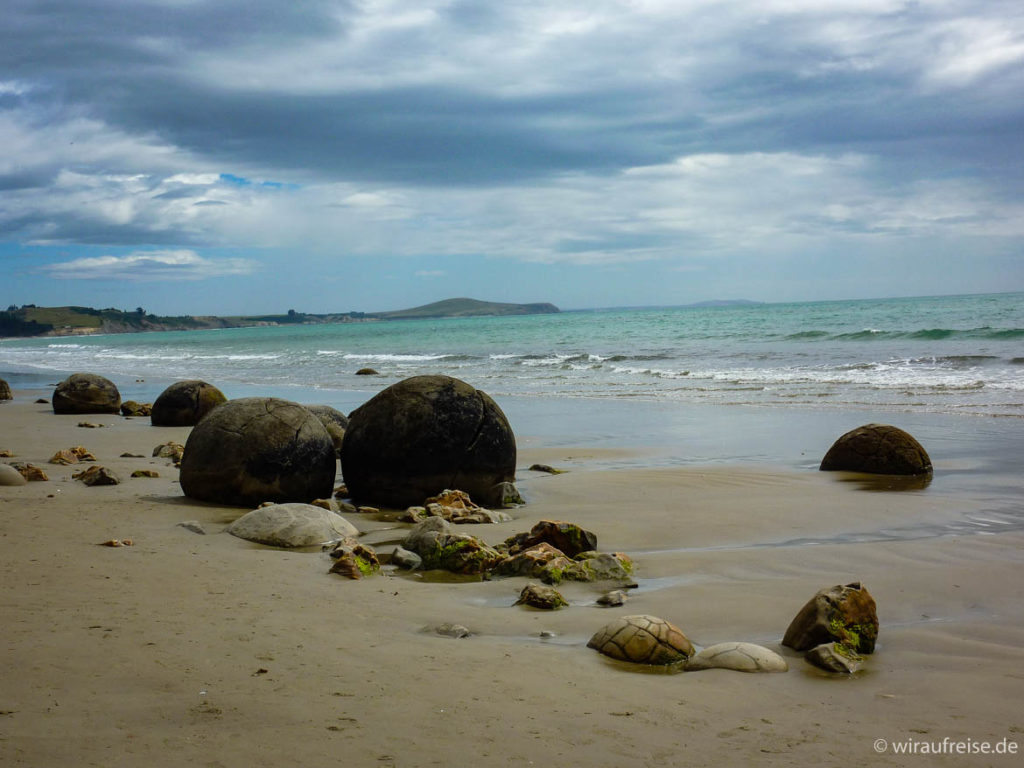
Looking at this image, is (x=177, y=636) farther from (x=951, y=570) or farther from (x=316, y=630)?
(x=951, y=570)

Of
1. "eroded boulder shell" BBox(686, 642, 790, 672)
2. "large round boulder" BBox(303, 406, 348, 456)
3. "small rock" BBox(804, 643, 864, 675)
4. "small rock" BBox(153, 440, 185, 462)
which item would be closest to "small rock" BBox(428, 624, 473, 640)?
"eroded boulder shell" BBox(686, 642, 790, 672)

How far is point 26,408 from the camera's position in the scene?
19.8 meters

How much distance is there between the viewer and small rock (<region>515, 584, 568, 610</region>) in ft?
17.1

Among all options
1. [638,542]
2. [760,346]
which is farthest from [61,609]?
[760,346]

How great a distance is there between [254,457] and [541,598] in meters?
4.01

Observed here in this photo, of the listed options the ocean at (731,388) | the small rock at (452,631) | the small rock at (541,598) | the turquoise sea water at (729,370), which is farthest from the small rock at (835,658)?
the turquoise sea water at (729,370)

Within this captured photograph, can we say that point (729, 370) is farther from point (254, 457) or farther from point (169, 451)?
point (254, 457)

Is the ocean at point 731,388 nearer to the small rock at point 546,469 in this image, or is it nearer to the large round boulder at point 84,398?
the small rock at point 546,469

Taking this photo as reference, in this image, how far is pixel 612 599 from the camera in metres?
5.31

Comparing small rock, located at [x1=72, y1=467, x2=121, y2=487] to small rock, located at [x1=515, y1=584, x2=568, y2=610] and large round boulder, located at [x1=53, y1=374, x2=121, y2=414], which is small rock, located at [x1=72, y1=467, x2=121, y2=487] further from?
large round boulder, located at [x1=53, y1=374, x2=121, y2=414]

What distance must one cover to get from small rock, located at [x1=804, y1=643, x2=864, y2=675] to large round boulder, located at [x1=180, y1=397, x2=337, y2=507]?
17.8ft

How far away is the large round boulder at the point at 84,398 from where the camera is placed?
18.5m

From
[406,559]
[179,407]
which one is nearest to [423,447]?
[406,559]

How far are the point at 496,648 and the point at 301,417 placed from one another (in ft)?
15.9
